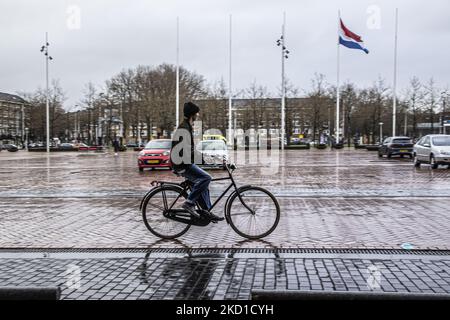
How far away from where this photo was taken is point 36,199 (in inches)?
432

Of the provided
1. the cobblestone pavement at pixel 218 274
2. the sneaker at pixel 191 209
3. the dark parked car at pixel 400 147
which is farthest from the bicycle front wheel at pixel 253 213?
the dark parked car at pixel 400 147

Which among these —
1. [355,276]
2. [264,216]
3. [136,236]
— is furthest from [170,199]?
[355,276]

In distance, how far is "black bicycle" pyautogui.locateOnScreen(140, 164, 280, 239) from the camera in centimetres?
633

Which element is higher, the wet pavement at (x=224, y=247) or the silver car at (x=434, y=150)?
the silver car at (x=434, y=150)

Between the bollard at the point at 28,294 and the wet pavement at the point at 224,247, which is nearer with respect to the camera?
the bollard at the point at 28,294

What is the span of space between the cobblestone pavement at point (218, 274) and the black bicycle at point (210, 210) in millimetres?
840

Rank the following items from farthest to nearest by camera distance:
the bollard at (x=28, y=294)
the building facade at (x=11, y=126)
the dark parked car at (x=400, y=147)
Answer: the building facade at (x=11, y=126) < the dark parked car at (x=400, y=147) < the bollard at (x=28, y=294)

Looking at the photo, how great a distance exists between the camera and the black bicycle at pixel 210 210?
6332mm

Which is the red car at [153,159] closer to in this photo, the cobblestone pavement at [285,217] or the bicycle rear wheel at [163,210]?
the cobblestone pavement at [285,217]

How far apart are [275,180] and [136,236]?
9286 mm

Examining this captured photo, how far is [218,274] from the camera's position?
15.8ft

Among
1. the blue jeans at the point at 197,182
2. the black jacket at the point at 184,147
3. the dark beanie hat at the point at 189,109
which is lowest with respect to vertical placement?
the blue jeans at the point at 197,182

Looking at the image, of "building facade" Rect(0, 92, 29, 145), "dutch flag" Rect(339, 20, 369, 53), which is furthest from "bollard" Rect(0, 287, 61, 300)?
"building facade" Rect(0, 92, 29, 145)
